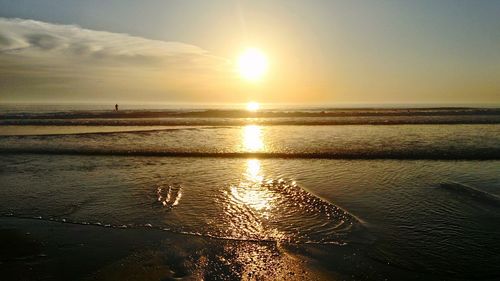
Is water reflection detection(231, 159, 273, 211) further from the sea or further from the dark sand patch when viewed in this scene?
the dark sand patch

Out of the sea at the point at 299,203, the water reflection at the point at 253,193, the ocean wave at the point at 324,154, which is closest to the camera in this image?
the sea at the point at 299,203

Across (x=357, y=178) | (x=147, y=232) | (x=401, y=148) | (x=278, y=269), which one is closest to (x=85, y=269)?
(x=147, y=232)

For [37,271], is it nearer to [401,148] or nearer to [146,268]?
[146,268]

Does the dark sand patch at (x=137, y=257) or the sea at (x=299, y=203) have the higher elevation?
the sea at (x=299, y=203)

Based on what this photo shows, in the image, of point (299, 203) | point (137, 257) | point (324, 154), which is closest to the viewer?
point (137, 257)

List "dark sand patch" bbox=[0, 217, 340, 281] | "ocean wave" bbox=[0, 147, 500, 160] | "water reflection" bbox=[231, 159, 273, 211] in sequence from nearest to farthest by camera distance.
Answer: "dark sand patch" bbox=[0, 217, 340, 281] → "water reflection" bbox=[231, 159, 273, 211] → "ocean wave" bbox=[0, 147, 500, 160]

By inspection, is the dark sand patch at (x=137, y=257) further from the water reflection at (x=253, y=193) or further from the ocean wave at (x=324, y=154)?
the ocean wave at (x=324, y=154)

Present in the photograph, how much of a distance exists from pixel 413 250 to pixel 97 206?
815 cm

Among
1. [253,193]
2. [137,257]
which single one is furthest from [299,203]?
[137,257]

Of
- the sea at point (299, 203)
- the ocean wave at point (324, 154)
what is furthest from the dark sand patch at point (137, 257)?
the ocean wave at point (324, 154)

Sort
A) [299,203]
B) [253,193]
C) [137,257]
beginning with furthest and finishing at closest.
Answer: [253,193] → [299,203] → [137,257]

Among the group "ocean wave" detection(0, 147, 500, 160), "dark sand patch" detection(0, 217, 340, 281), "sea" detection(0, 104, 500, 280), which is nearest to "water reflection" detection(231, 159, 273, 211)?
"sea" detection(0, 104, 500, 280)

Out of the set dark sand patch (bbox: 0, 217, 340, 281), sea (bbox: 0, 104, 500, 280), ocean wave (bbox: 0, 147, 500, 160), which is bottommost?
dark sand patch (bbox: 0, 217, 340, 281)

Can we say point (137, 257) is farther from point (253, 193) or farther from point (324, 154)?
point (324, 154)
